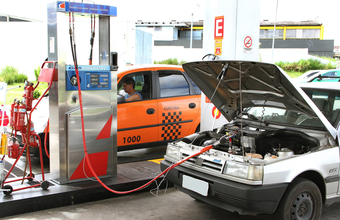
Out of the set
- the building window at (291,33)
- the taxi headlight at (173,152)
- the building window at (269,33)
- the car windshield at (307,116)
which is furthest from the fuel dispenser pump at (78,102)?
the building window at (291,33)

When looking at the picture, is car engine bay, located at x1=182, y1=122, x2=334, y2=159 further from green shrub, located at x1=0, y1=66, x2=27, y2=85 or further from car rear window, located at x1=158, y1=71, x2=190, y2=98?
green shrub, located at x1=0, y1=66, x2=27, y2=85

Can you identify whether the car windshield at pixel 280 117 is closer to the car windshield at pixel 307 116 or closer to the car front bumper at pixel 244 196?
the car windshield at pixel 307 116

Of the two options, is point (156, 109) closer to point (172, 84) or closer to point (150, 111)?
point (150, 111)

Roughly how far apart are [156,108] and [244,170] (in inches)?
124

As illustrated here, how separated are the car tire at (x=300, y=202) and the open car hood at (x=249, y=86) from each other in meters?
0.71

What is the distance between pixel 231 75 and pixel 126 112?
7.86ft

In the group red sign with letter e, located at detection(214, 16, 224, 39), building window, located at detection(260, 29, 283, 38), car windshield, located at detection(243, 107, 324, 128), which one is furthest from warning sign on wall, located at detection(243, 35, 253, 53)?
building window, located at detection(260, 29, 283, 38)

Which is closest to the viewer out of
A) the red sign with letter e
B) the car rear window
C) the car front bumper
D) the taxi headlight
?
the car front bumper

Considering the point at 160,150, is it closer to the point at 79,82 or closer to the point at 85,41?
the point at 79,82

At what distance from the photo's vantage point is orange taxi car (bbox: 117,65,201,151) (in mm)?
5652

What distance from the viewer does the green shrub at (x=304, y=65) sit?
1380 inches

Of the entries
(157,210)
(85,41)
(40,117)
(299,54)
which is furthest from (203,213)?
(299,54)

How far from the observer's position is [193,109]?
6.42 meters

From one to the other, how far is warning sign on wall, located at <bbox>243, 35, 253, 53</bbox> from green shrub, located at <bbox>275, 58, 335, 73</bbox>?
3172cm
